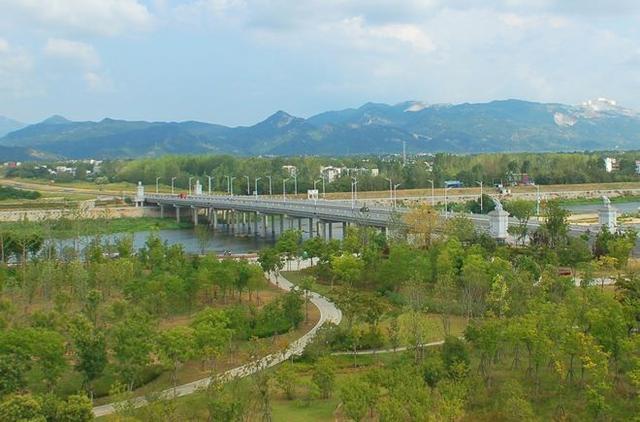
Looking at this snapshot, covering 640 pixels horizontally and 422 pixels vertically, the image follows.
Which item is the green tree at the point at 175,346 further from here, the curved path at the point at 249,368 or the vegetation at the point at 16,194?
the vegetation at the point at 16,194

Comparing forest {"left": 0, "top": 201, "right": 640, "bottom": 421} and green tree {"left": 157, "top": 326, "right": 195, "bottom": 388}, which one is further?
green tree {"left": 157, "top": 326, "right": 195, "bottom": 388}

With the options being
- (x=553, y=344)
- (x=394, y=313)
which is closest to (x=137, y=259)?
(x=394, y=313)

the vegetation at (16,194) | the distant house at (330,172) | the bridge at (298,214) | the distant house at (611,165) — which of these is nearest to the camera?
the bridge at (298,214)

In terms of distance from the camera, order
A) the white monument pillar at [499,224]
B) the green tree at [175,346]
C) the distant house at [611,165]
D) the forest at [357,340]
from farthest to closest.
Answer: the distant house at [611,165]
the white monument pillar at [499,224]
the green tree at [175,346]
the forest at [357,340]

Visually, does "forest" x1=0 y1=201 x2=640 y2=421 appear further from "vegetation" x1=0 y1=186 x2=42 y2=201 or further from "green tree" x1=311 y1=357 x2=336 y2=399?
"vegetation" x1=0 y1=186 x2=42 y2=201

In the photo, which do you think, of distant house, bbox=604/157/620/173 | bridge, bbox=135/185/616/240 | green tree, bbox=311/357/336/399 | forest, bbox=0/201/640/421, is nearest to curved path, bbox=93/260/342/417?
forest, bbox=0/201/640/421

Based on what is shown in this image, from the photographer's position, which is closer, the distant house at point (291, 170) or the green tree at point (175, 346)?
the green tree at point (175, 346)

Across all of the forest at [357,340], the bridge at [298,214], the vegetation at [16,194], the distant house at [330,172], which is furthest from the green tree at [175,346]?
the distant house at [330,172]

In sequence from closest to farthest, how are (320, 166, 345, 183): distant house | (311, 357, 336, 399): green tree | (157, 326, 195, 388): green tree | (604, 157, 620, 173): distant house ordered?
(311, 357, 336, 399): green tree
(157, 326, 195, 388): green tree
(320, 166, 345, 183): distant house
(604, 157, 620, 173): distant house
